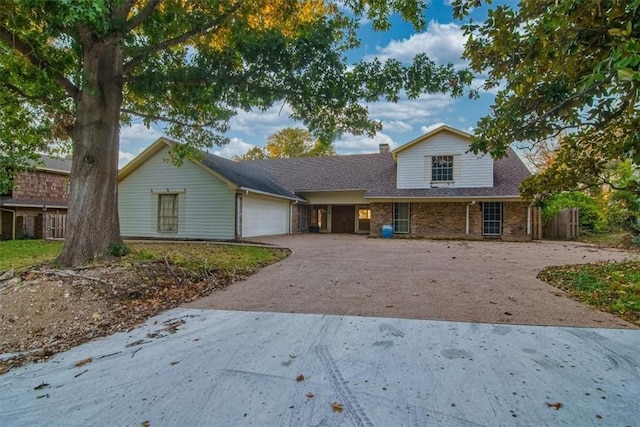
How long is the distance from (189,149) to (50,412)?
927 centimetres

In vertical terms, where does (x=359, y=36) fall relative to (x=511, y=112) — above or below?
above

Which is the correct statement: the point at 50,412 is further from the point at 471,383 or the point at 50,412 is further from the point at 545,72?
the point at 545,72

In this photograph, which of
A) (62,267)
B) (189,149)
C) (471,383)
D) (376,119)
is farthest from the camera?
(189,149)

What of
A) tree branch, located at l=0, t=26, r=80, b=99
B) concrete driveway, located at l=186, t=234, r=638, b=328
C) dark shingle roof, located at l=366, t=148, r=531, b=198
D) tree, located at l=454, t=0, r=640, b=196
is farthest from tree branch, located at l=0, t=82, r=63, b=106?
dark shingle roof, located at l=366, t=148, r=531, b=198

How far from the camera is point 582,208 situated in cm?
1808

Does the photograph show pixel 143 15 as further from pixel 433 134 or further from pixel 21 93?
pixel 433 134

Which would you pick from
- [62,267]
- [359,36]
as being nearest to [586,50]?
[359,36]

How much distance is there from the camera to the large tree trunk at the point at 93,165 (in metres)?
6.76

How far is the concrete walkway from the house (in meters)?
11.3

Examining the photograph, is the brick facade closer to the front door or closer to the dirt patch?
the front door

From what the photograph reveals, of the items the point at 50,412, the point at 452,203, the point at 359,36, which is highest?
the point at 359,36

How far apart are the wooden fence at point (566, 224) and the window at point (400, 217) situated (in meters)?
7.37

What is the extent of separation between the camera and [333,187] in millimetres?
21000

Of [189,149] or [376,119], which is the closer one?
[376,119]
